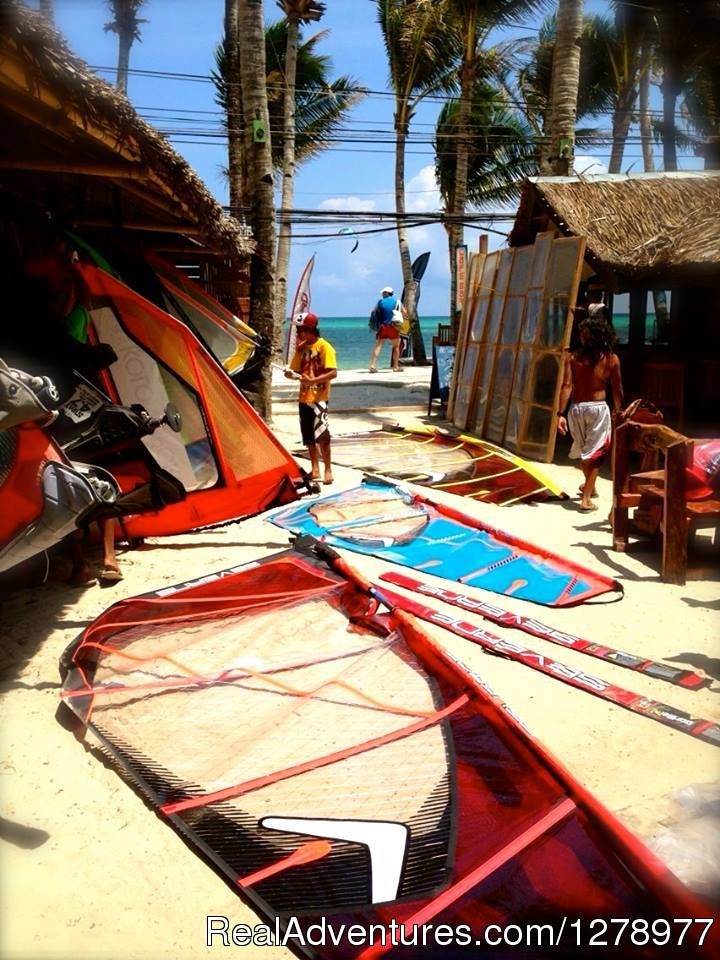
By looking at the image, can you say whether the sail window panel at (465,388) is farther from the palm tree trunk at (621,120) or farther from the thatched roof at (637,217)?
the palm tree trunk at (621,120)

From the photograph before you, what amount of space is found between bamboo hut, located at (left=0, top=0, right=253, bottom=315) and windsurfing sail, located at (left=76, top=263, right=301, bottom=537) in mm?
720

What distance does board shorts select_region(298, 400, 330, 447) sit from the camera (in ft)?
24.2

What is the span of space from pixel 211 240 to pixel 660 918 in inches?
258

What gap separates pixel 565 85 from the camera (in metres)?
10.9

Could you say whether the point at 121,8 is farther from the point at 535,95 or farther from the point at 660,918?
the point at 660,918

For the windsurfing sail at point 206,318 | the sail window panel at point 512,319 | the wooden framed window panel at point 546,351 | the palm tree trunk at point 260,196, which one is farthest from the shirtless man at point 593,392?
the palm tree trunk at point 260,196

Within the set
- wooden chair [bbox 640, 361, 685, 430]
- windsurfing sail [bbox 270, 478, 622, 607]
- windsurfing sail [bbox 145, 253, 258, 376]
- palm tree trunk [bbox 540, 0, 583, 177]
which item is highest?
palm tree trunk [bbox 540, 0, 583, 177]

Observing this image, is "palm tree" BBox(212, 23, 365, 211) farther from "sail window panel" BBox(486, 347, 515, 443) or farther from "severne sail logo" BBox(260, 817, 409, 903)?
"severne sail logo" BBox(260, 817, 409, 903)

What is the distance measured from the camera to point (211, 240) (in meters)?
7.18

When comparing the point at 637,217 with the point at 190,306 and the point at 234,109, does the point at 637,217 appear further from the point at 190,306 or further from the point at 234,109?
the point at 234,109

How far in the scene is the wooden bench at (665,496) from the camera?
4961 millimetres

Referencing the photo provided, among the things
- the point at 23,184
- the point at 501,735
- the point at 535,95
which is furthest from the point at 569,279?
the point at 535,95

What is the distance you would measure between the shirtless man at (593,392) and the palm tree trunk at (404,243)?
15.0 meters

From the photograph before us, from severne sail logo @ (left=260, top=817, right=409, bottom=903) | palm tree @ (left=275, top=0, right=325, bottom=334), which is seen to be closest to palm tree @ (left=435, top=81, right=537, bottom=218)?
palm tree @ (left=275, top=0, right=325, bottom=334)
